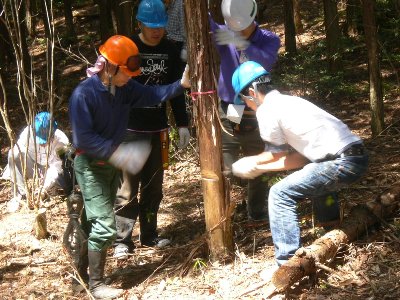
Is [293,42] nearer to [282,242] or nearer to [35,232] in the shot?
[35,232]

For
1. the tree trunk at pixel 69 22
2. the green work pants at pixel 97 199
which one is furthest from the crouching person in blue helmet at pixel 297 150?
the tree trunk at pixel 69 22

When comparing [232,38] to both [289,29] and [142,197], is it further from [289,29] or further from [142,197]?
[289,29]

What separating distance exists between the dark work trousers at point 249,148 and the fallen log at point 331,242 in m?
Answer: 0.88

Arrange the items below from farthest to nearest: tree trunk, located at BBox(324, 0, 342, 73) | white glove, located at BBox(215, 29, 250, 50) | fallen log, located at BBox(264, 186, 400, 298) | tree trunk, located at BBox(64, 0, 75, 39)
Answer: tree trunk, located at BBox(64, 0, 75, 39) → tree trunk, located at BBox(324, 0, 342, 73) → white glove, located at BBox(215, 29, 250, 50) → fallen log, located at BBox(264, 186, 400, 298)

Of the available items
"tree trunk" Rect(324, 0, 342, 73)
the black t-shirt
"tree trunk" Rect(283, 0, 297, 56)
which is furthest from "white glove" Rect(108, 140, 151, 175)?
"tree trunk" Rect(283, 0, 297, 56)

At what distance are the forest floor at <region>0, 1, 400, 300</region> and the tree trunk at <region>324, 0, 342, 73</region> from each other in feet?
11.9

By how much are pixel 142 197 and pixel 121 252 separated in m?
0.54

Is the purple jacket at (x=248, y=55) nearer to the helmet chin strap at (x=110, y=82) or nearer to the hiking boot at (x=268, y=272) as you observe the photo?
the helmet chin strap at (x=110, y=82)

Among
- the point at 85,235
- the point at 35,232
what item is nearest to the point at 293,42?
the point at 35,232

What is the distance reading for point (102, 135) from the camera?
13.6ft

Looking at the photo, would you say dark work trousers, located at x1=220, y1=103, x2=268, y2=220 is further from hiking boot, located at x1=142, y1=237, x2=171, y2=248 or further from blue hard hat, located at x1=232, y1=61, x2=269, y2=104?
hiking boot, located at x1=142, y1=237, x2=171, y2=248

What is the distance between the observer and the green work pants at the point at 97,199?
4.09 m

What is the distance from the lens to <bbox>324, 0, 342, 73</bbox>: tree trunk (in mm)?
10938

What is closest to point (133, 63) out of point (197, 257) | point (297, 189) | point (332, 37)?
point (297, 189)
